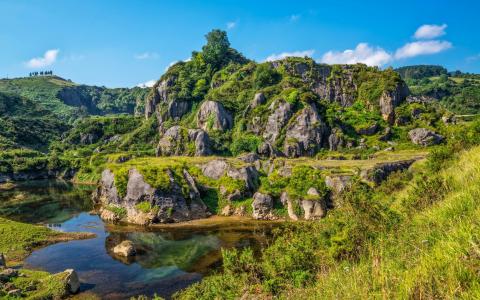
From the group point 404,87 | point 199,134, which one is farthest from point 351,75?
point 199,134

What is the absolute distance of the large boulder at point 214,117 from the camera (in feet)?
416

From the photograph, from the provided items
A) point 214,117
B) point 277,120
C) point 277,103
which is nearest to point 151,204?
point 277,120

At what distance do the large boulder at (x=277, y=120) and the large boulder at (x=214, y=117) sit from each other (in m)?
18.3

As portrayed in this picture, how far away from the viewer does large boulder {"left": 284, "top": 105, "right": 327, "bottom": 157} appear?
349ft

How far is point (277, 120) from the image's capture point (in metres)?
115

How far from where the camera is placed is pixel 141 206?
6306 centimetres

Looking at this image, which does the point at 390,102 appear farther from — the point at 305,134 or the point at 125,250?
the point at 125,250

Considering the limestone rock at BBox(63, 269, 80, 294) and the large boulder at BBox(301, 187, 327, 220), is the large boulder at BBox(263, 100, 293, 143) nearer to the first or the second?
the large boulder at BBox(301, 187, 327, 220)

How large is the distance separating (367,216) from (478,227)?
11.1m

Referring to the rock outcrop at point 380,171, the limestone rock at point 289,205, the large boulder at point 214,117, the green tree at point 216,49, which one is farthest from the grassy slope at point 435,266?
the green tree at point 216,49

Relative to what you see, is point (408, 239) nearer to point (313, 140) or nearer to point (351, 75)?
point (313, 140)

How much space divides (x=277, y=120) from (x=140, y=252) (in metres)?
75.9

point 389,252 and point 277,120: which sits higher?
point 277,120

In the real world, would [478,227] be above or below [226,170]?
above
